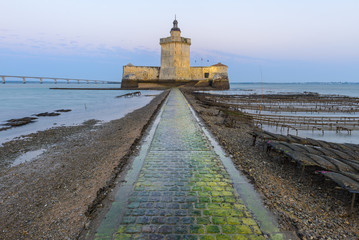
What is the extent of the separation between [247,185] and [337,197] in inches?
90.1

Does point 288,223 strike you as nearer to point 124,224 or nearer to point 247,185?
point 247,185

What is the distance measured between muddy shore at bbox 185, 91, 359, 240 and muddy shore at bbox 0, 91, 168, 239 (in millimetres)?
3580

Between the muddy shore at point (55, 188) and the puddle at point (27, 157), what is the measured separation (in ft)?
0.90

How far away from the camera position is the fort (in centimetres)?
5581

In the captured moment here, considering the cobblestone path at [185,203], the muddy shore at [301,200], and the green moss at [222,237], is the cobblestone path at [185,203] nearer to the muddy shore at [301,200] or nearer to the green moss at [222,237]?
the green moss at [222,237]

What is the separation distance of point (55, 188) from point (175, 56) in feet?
177

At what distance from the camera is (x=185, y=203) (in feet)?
13.8

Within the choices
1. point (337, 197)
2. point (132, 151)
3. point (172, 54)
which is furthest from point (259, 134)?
point (172, 54)

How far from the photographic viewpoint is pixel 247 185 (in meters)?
4.94

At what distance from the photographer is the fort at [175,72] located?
183 feet

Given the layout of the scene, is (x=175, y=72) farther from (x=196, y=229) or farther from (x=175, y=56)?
(x=196, y=229)

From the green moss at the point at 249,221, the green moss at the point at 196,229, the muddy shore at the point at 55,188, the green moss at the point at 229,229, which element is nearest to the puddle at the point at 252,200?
the green moss at the point at 249,221

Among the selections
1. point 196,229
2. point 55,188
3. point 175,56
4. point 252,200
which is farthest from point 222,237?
point 175,56

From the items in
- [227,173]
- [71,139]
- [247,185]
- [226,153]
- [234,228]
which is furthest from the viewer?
[71,139]
